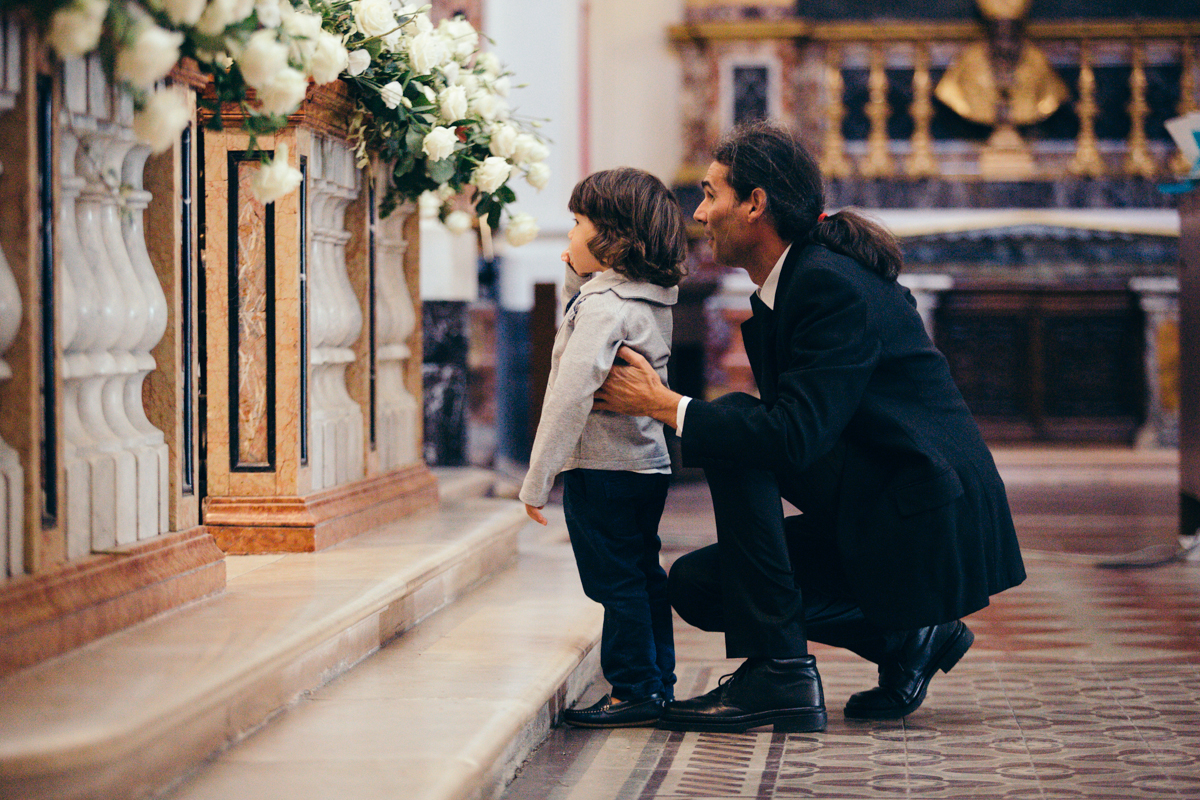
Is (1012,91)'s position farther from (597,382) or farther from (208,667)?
(208,667)

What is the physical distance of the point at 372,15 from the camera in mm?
2898

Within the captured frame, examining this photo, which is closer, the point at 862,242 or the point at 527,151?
the point at 862,242

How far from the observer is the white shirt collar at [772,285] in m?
2.60

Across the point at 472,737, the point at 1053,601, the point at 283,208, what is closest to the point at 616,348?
the point at 472,737

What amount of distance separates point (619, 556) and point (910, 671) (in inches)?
26.2

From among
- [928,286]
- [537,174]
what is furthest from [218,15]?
[928,286]

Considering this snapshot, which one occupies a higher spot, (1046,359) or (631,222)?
(631,222)

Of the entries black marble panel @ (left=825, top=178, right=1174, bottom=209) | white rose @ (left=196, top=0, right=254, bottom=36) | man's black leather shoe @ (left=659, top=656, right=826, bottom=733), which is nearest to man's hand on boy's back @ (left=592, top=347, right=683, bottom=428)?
man's black leather shoe @ (left=659, top=656, right=826, bottom=733)

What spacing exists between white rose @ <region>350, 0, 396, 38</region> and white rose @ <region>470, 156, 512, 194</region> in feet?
1.71

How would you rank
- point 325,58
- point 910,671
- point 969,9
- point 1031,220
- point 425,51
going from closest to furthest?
point 325,58 → point 910,671 → point 425,51 → point 1031,220 → point 969,9

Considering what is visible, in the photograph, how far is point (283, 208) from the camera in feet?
10.3

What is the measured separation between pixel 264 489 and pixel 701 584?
1.12 metres

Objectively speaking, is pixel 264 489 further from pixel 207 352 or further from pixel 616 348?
pixel 616 348

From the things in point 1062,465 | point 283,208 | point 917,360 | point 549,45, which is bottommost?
point 1062,465
